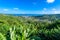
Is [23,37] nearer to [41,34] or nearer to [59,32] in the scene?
[59,32]

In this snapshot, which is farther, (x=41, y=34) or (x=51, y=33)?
(x=41, y=34)

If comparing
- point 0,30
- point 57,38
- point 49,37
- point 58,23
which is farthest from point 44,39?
point 58,23

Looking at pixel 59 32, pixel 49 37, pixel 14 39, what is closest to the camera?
pixel 14 39

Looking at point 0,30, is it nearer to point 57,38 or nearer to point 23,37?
point 57,38

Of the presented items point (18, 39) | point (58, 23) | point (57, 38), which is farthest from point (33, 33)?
point (18, 39)

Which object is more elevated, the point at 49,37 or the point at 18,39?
the point at 18,39

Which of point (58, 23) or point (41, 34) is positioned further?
point (58, 23)

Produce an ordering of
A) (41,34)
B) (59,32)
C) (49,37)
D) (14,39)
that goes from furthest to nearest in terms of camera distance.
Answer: (41,34) < (49,37) < (59,32) < (14,39)

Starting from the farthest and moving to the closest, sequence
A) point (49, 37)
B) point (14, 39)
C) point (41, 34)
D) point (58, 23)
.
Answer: point (58, 23)
point (41, 34)
point (49, 37)
point (14, 39)

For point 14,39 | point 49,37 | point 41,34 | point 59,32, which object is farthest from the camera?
point 41,34
